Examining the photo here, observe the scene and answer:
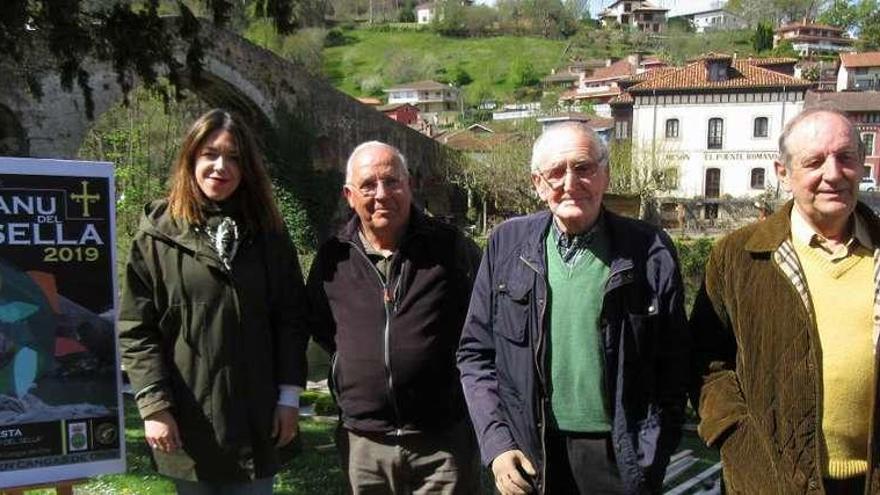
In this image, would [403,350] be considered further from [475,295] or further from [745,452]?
[745,452]

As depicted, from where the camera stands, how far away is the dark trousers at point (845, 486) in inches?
82.6

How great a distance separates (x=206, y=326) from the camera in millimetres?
2521

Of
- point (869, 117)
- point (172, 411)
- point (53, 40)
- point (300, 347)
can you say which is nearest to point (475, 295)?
point (300, 347)

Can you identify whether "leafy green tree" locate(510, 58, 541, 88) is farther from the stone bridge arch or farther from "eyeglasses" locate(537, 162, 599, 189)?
"eyeglasses" locate(537, 162, 599, 189)

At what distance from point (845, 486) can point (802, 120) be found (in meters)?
0.98

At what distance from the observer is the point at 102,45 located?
4.44 meters

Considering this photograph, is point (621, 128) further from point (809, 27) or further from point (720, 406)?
point (809, 27)

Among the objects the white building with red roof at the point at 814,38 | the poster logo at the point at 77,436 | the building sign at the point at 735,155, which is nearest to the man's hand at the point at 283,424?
the poster logo at the point at 77,436

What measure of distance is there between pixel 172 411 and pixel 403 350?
77 cm

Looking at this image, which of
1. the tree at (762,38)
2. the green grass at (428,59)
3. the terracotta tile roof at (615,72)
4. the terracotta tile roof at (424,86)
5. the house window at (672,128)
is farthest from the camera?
the green grass at (428,59)

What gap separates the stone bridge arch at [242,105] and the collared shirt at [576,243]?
981 cm

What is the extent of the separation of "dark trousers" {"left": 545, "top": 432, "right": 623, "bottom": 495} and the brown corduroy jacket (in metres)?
0.30

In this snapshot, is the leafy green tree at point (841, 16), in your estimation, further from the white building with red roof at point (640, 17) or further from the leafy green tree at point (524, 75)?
the leafy green tree at point (524, 75)

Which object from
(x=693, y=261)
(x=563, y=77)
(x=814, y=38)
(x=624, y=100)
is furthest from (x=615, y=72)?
(x=693, y=261)
